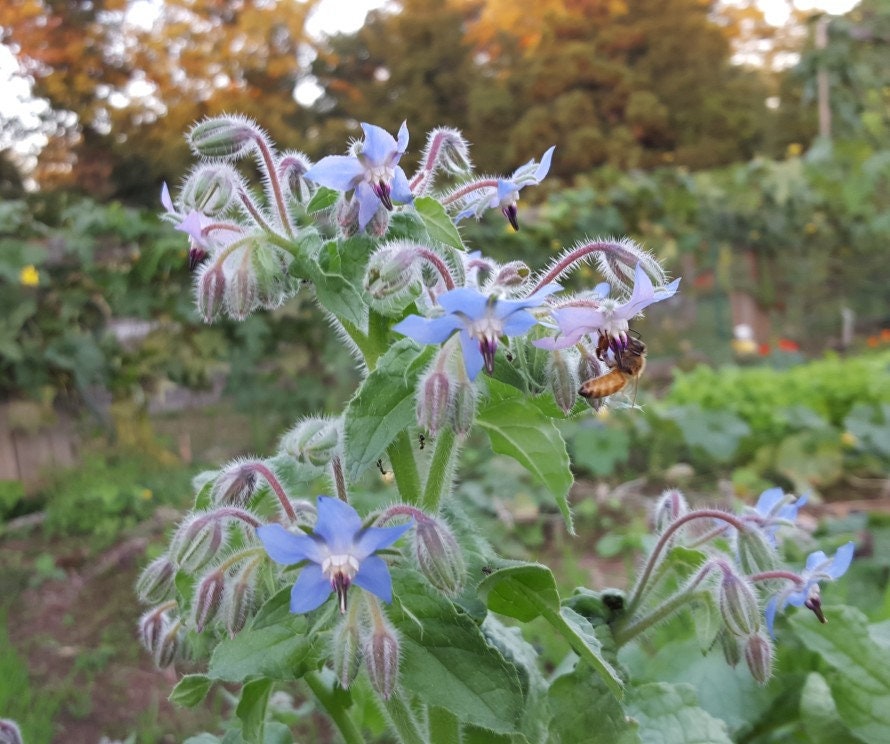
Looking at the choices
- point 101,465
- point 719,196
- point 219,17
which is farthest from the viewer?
point 219,17

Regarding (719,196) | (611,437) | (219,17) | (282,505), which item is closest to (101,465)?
(611,437)

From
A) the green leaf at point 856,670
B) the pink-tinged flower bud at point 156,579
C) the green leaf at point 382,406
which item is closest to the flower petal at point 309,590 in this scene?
the green leaf at point 382,406

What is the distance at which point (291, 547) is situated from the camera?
752 mm

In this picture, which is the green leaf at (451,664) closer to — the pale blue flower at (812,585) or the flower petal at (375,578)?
the flower petal at (375,578)

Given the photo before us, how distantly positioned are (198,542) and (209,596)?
6 cm

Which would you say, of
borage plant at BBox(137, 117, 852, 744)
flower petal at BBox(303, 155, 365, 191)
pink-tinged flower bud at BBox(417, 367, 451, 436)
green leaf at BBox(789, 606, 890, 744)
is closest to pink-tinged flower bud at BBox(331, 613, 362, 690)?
borage plant at BBox(137, 117, 852, 744)

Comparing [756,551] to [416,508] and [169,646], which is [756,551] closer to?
[416,508]

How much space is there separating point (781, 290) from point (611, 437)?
4276mm

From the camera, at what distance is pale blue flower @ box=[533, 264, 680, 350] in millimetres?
782

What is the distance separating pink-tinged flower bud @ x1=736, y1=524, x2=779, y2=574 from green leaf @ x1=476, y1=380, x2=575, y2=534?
27 centimetres

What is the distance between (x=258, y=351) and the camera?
4539mm

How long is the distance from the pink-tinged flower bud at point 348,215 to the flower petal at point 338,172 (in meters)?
0.02

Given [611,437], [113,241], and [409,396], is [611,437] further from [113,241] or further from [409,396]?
[409,396]

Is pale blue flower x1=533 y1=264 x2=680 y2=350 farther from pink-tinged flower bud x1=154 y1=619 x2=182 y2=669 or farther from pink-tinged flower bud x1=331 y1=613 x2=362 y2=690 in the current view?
pink-tinged flower bud x1=154 y1=619 x2=182 y2=669
